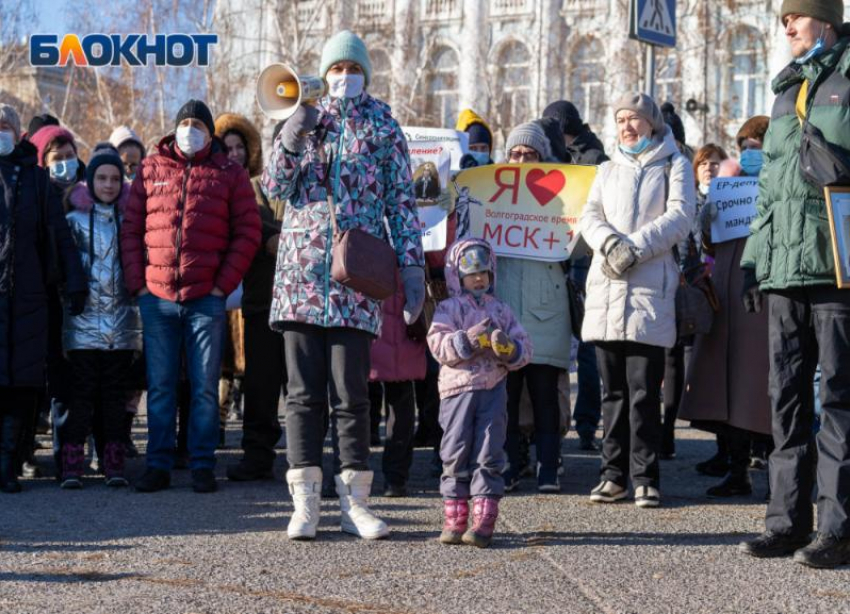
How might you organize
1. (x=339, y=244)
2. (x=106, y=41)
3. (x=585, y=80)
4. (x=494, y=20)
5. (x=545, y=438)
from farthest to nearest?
(x=494, y=20) < (x=585, y=80) < (x=106, y=41) < (x=545, y=438) < (x=339, y=244)

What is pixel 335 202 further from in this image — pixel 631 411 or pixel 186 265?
pixel 631 411

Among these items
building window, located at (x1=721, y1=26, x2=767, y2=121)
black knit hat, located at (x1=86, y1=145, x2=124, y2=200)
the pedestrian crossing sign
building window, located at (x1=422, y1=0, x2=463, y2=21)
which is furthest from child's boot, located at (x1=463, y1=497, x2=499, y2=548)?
building window, located at (x1=422, y1=0, x2=463, y2=21)

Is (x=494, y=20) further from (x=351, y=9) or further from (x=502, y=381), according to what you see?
(x=502, y=381)

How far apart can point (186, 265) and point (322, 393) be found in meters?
1.85

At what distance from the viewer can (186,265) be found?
7.88 meters

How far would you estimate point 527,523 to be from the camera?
675 cm

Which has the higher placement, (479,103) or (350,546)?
(479,103)

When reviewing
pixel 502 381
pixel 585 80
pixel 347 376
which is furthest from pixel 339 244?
pixel 585 80

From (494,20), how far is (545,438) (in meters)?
40.1

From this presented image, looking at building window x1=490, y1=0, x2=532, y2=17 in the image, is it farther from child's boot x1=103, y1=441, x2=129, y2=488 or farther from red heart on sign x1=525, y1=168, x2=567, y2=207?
child's boot x1=103, y1=441, x2=129, y2=488

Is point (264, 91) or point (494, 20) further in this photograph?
point (494, 20)

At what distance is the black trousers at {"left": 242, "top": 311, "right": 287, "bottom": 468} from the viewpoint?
8391 millimetres

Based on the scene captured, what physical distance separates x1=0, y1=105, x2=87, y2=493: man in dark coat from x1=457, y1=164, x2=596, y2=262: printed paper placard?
7.98 ft

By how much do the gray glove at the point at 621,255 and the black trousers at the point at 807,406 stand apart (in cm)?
116
